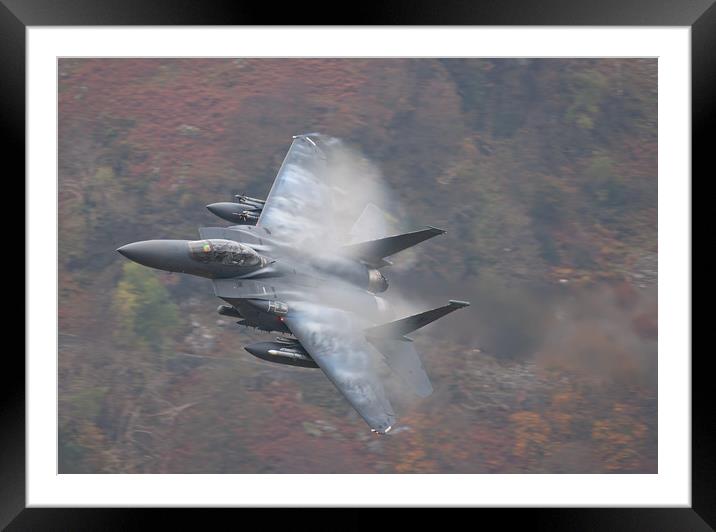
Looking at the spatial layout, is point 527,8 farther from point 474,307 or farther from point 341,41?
point 474,307

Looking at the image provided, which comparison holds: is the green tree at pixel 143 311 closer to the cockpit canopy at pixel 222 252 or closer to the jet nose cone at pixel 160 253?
the jet nose cone at pixel 160 253

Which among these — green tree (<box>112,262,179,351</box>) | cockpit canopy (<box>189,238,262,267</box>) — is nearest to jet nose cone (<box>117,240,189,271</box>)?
cockpit canopy (<box>189,238,262,267</box>)

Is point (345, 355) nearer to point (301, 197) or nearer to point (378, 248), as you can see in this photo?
point (378, 248)

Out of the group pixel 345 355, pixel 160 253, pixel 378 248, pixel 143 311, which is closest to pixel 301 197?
pixel 378 248

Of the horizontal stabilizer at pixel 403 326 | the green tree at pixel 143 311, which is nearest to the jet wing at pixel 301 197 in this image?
the horizontal stabilizer at pixel 403 326

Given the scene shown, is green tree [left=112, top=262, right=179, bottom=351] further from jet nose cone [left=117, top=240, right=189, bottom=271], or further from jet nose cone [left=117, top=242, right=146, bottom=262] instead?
jet nose cone [left=117, top=242, right=146, bottom=262]
